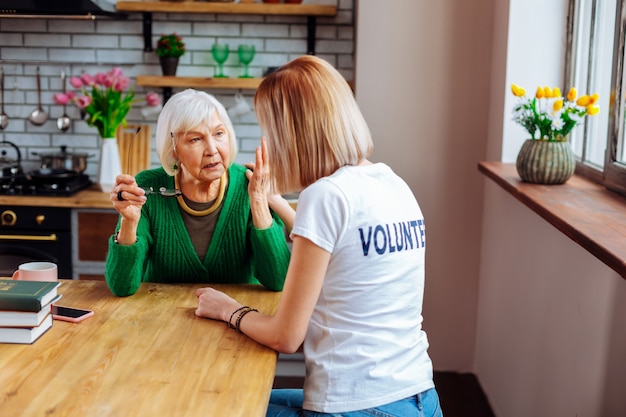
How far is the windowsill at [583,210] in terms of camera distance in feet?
5.66

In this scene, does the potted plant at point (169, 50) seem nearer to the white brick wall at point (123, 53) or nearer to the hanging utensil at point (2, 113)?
the white brick wall at point (123, 53)

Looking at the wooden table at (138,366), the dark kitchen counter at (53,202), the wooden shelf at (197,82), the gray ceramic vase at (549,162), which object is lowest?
the wooden table at (138,366)

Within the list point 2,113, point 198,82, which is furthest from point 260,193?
point 2,113

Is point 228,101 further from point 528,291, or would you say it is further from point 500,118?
point 528,291

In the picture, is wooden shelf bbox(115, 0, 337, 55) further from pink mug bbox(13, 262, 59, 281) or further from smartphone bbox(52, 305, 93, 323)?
smartphone bbox(52, 305, 93, 323)

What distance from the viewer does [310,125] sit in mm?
1783

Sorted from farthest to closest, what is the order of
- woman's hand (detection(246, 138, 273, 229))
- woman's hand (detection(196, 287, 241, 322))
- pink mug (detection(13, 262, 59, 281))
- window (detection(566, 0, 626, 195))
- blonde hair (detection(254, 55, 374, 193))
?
window (detection(566, 0, 626, 195))
woman's hand (detection(246, 138, 273, 229))
pink mug (detection(13, 262, 59, 281))
woman's hand (detection(196, 287, 241, 322))
blonde hair (detection(254, 55, 374, 193))

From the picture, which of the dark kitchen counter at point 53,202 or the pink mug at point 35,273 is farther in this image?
the dark kitchen counter at point 53,202

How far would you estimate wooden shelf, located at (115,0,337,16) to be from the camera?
4.04 m

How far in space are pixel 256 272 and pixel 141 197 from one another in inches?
17.2

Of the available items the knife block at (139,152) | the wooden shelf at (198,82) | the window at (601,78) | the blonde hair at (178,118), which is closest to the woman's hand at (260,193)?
the blonde hair at (178,118)

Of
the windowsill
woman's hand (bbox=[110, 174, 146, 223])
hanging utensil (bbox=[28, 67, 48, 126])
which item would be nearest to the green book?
woman's hand (bbox=[110, 174, 146, 223])

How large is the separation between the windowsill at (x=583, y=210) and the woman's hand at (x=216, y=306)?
2.87ft

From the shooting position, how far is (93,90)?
A: 13.2 feet
